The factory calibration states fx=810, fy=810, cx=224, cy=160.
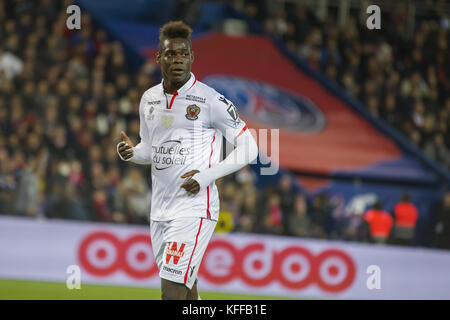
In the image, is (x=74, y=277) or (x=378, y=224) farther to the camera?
(x=378, y=224)

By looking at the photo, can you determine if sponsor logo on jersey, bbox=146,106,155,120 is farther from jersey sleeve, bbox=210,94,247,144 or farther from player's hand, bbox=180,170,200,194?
player's hand, bbox=180,170,200,194

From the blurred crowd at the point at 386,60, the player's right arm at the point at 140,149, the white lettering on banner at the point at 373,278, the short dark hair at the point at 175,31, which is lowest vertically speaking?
the white lettering on banner at the point at 373,278

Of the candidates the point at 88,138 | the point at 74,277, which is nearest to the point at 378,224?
the point at 88,138

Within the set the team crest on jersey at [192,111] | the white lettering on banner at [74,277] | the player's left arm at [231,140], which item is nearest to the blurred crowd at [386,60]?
the white lettering on banner at [74,277]

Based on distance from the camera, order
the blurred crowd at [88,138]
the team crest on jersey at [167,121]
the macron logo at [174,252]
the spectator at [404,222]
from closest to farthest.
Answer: the macron logo at [174,252] < the team crest on jersey at [167,121] < the blurred crowd at [88,138] < the spectator at [404,222]

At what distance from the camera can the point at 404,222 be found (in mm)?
14867

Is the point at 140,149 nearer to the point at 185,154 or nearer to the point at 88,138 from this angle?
the point at 185,154

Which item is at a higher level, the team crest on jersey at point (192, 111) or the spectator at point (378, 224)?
the team crest on jersey at point (192, 111)

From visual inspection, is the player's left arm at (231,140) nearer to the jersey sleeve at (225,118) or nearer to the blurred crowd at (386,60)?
the jersey sleeve at (225,118)

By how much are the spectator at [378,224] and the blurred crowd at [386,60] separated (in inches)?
158

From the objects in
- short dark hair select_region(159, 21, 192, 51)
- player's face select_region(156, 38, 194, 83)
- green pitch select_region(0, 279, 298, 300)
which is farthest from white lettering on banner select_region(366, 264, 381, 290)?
short dark hair select_region(159, 21, 192, 51)

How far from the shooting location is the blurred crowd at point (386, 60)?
61.2 feet

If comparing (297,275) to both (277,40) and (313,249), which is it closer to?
(313,249)

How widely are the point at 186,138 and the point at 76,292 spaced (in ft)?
17.6
